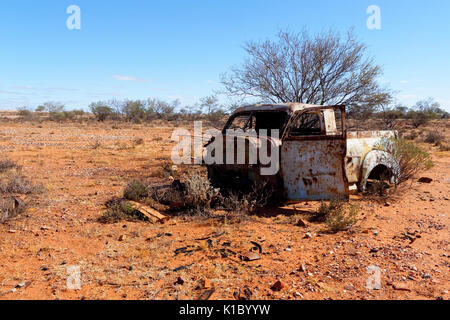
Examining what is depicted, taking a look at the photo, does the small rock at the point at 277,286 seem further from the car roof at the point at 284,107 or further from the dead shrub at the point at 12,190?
the dead shrub at the point at 12,190

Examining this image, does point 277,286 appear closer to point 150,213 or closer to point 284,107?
point 150,213

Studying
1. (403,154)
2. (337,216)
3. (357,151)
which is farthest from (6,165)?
(403,154)

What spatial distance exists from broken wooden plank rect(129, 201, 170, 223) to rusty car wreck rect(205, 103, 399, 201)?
56.0 inches

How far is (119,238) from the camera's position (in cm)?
449

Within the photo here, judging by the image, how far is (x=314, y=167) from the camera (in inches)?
207

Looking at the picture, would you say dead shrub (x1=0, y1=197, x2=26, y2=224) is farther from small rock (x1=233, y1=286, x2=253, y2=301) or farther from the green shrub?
the green shrub

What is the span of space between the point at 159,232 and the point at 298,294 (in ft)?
7.98

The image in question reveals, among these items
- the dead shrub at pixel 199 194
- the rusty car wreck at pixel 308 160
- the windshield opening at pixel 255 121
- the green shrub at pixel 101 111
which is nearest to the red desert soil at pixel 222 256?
the dead shrub at pixel 199 194

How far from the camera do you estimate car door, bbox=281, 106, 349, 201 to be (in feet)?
17.0

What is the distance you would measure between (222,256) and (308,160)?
2.31m

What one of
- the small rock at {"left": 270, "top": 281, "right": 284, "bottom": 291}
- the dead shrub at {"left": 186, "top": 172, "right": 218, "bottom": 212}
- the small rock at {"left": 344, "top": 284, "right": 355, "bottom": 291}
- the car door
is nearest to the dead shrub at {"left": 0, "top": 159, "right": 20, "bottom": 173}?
the dead shrub at {"left": 186, "top": 172, "right": 218, "bottom": 212}

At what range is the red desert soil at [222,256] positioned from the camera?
317 cm
